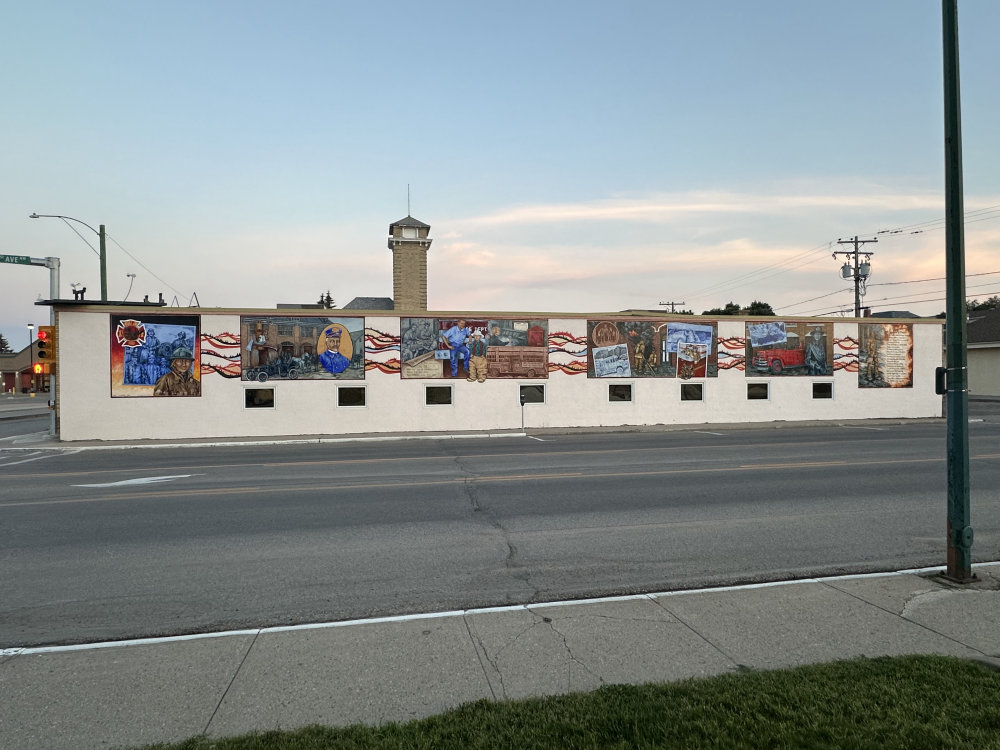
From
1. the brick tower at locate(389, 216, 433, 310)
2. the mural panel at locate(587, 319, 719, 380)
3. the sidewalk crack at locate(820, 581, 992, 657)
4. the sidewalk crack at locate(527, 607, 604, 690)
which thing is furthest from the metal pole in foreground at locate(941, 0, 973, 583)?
the brick tower at locate(389, 216, 433, 310)

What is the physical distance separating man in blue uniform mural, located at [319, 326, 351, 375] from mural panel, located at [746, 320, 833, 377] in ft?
58.8

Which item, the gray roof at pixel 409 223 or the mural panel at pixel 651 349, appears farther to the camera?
the gray roof at pixel 409 223

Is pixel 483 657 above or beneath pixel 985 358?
beneath

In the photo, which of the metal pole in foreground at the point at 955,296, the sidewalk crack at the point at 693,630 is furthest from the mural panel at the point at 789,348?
the sidewalk crack at the point at 693,630

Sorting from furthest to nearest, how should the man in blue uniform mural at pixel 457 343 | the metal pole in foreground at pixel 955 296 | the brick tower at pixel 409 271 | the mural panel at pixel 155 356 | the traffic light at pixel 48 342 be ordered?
the brick tower at pixel 409 271, the man in blue uniform mural at pixel 457 343, the mural panel at pixel 155 356, the traffic light at pixel 48 342, the metal pole in foreground at pixel 955 296

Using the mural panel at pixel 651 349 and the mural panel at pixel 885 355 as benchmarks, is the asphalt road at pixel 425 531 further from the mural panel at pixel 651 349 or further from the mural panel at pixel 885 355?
the mural panel at pixel 885 355

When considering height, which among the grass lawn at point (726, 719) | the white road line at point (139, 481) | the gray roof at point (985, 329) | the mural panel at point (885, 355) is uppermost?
the gray roof at point (985, 329)

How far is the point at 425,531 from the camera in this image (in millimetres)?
8820

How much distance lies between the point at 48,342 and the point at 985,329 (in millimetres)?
62373

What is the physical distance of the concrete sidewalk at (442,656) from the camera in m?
3.95

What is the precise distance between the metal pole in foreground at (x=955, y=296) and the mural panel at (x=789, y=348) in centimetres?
2285

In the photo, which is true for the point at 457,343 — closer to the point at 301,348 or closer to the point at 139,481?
the point at 301,348

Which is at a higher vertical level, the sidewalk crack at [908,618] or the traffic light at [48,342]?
the traffic light at [48,342]

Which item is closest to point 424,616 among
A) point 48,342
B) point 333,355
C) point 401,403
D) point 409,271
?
point 401,403
